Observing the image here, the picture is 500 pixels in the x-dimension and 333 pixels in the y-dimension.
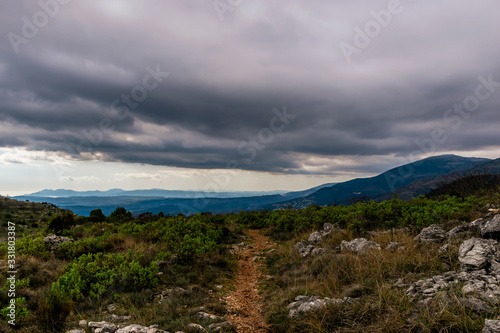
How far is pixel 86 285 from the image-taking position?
7477mm

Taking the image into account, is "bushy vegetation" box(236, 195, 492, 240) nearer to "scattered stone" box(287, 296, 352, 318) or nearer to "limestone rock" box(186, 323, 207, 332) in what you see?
"scattered stone" box(287, 296, 352, 318)

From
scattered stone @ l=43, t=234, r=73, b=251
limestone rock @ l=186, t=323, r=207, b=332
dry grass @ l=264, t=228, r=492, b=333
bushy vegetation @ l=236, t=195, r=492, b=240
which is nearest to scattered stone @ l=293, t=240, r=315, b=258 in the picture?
dry grass @ l=264, t=228, r=492, b=333

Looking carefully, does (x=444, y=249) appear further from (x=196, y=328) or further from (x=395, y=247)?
(x=196, y=328)

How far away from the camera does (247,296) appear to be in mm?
8172

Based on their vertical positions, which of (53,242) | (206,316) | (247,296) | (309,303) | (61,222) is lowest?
(247,296)

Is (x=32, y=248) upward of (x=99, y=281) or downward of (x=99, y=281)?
upward

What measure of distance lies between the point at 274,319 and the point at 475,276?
15.6 ft

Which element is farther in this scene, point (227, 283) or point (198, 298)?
point (227, 283)

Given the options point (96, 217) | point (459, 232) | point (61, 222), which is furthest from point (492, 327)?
point (96, 217)

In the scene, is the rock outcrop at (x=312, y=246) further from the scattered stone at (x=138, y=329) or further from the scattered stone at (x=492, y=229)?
the scattered stone at (x=138, y=329)

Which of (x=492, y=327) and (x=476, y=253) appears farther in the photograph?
(x=476, y=253)

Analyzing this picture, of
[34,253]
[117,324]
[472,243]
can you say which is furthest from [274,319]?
[34,253]

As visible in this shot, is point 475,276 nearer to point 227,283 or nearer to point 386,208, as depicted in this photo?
point 227,283

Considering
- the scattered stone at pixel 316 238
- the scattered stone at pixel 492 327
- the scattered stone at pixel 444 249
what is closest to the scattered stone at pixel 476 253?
the scattered stone at pixel 444 249
